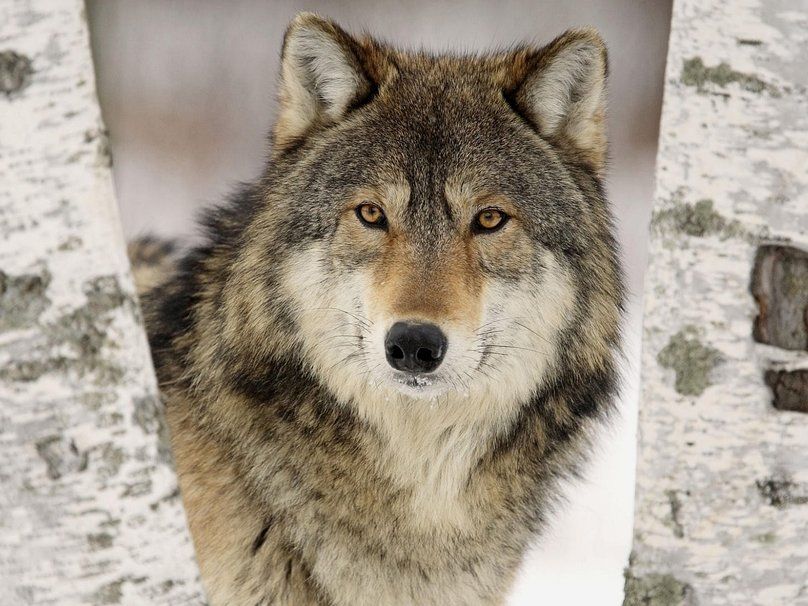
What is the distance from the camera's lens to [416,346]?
8.35 ft

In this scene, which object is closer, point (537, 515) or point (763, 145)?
point (763, 145)

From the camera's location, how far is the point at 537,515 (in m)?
3.20

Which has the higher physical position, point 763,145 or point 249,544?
point 763,145

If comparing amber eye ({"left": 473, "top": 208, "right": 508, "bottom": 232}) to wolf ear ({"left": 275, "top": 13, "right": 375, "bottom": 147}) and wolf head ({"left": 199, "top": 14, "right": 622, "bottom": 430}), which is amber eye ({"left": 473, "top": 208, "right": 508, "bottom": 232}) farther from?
wolf ear ({"left": 275, "top": 13, "right": 375, "bottom": 147})

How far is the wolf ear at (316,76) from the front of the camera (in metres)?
2.94

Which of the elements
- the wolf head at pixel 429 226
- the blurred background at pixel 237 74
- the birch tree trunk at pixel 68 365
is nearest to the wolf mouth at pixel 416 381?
the wolf head at pixel 429 226

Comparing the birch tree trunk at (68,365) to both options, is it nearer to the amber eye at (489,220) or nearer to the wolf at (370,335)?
the wolf at (370,335)

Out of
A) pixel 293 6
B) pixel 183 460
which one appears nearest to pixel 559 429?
pixel 183 460

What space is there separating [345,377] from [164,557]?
123 centimetres

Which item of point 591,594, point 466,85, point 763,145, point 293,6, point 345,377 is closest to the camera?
point 763,145

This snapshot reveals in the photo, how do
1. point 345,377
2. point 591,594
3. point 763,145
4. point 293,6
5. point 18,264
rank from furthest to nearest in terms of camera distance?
point 293,6, point 591,594, point 345,377, point 763,145, point 18,264

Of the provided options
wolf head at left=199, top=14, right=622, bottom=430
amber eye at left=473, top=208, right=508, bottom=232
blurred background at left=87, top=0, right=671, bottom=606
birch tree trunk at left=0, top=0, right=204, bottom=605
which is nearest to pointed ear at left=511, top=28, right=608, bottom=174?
wolf head at left=199, top=14, right=622, bottom=430

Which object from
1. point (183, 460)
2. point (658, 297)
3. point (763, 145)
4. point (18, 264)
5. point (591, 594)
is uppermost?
point (763, 145)

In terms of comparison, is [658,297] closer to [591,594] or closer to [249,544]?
[249,544]
